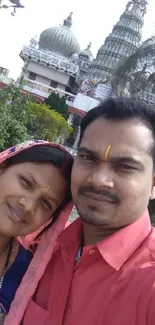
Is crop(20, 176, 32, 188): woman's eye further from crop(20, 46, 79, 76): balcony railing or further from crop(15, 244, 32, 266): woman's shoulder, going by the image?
crop(20, 46, 79, 76): balcony railing

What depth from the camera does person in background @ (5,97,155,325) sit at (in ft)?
4.45

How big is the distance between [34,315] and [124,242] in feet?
1.53

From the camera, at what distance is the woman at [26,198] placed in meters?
1.79

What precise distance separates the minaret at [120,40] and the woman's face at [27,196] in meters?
28.1

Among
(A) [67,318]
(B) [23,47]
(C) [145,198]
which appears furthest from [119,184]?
(B) [23,47]

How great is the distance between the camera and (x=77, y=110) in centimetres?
2575

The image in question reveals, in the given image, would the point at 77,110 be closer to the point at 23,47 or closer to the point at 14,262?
the point at 23,47

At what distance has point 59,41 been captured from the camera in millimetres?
33344

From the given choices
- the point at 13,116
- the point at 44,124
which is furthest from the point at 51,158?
the point at 44,124

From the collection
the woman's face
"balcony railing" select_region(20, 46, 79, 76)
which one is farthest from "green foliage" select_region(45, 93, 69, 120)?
the woman's face

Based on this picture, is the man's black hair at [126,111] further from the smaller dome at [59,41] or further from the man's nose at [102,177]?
the smaller dome at [59,41]

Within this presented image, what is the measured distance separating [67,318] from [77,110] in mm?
24644

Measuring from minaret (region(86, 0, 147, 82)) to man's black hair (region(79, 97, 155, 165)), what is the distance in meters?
28.2

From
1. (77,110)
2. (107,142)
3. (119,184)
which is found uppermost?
(107,142)
